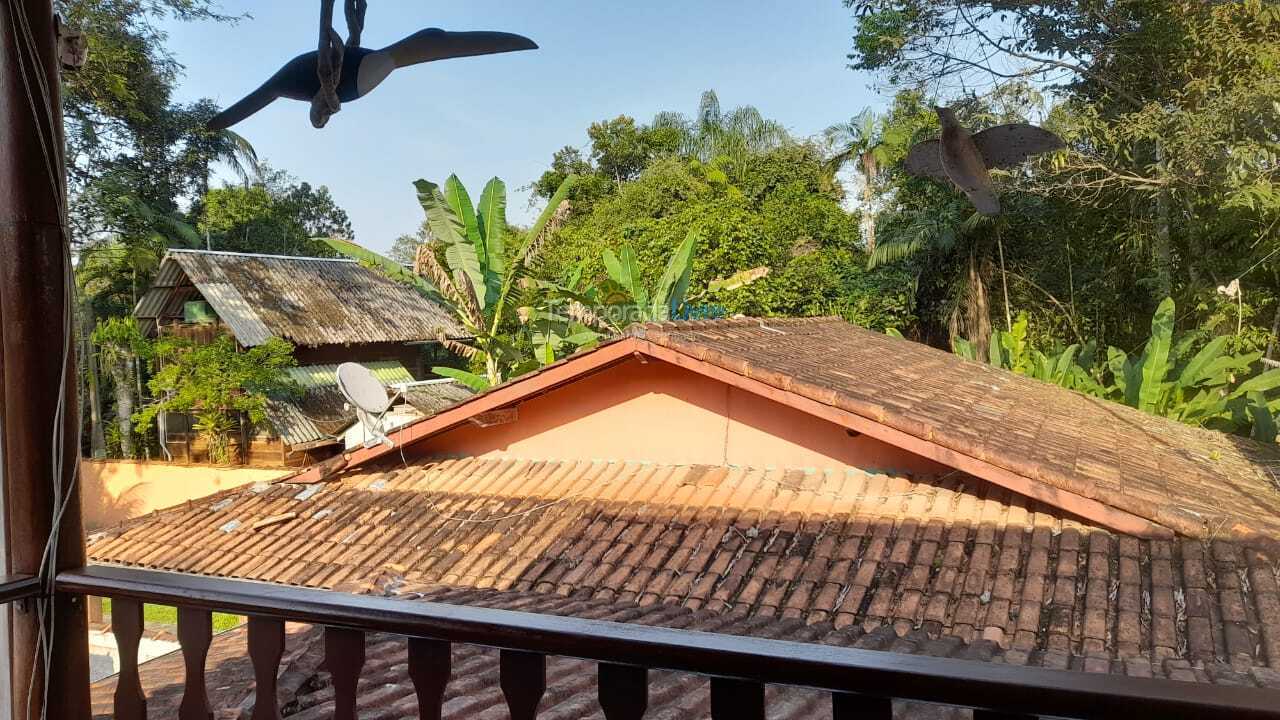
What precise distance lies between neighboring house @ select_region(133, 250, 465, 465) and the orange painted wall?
7.69m

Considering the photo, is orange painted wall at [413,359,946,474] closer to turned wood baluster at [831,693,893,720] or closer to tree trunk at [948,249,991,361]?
turned wood baluster at [831,693,893,720]

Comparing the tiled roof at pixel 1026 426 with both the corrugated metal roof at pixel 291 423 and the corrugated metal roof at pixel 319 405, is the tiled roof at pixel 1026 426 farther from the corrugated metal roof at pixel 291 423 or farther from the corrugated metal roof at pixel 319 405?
the corrugated metal roof at pixel 291 423

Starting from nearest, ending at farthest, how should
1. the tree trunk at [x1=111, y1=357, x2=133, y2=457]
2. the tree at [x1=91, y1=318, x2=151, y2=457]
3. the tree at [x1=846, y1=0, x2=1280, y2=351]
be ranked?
1. the tree at [x1=846, y1=0, x2=1280, y2=351]
2. the tree at [x1=91, y1=318, x2=151, y2=457]
3. the tree trunk at [x1=111, y1=357, x2=133, y2=457]

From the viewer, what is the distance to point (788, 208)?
16.0m

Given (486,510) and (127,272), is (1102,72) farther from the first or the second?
(127,272)

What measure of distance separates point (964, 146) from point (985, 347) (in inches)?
541

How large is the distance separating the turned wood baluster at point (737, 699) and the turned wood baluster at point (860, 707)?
9 centimetres

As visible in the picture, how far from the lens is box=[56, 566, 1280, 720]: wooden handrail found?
31.6 inches

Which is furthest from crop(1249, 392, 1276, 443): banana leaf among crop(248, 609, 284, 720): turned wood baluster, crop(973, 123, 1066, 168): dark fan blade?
crop(248, 609, 284, 720): turned wood baluster

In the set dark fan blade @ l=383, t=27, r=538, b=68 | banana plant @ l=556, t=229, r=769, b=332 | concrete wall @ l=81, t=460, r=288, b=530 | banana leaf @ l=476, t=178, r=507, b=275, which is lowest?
concrete wall @ l=81, t=460, r=288, b=530

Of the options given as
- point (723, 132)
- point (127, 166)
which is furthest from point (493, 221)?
point (723, 132)

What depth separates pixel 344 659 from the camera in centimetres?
125

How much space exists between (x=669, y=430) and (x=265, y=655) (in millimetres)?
3898

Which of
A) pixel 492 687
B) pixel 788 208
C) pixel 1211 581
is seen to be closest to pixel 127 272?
pixel 788 208
